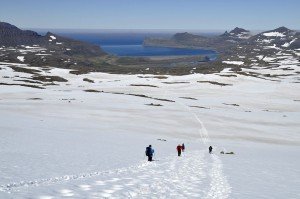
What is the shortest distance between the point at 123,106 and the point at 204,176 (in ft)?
134

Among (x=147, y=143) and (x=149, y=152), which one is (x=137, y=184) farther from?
(x=147, y=143)

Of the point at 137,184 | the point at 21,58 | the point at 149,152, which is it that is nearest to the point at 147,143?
the point at 149,152

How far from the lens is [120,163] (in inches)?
960

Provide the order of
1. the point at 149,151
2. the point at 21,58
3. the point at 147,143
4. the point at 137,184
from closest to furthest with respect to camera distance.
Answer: the point at 137,184
the point at 149,151
the point at 147,143
the point at 21,58

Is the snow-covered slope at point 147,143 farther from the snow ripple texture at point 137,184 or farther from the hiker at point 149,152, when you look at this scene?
the hiker at point 149,152

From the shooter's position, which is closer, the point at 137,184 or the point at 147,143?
the point at 137,184

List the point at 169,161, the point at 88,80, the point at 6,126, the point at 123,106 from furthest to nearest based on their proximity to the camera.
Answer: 1. the point at 88,80
2. the point at 123,106
3. the point at 6,126
4. the point at 169,161

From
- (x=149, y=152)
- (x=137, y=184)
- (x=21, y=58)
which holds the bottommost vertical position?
(x=21, y=58)

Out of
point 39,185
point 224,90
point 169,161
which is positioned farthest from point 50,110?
point 224,90

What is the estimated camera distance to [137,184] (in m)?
17.5

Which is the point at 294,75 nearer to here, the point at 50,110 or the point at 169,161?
→ the point at 50,110

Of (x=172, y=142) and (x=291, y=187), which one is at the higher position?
(x=291, y=187)

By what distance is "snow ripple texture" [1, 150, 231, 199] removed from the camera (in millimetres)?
14414

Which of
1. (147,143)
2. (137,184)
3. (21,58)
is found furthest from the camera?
(21,58)
